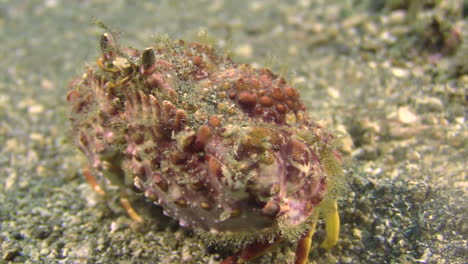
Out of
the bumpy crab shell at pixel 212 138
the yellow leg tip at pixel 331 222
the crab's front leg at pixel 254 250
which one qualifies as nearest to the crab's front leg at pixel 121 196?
the bumpy crab shell at pixel 212 138

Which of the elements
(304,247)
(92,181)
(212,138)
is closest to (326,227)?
(304,247)

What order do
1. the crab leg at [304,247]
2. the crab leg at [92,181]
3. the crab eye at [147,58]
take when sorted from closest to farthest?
the crab eye at [147,58], the crab leg at [304,247], the crab leg at [92,181]

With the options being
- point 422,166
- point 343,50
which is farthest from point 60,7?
point 422,166

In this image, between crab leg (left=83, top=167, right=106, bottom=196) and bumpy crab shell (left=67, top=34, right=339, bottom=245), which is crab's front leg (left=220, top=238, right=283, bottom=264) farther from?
crab leg (left=83, top=167, right=106, bottom=196)

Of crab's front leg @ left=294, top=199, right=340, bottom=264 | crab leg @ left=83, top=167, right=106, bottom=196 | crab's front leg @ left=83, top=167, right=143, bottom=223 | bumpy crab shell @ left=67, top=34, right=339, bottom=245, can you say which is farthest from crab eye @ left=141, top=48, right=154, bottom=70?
crab leg @ left=83, top=167, right=106, bottom=196

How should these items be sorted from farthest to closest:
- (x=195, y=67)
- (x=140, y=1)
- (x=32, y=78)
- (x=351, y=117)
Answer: (x=140, y=1), (x=32, y=78), (x=351, y=117), (x=195, y=67)

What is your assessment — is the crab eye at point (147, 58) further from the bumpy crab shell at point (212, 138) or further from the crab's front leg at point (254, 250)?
the crab's front leg at point (254, 250)

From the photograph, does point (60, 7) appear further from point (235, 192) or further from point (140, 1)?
point (235, 192)
